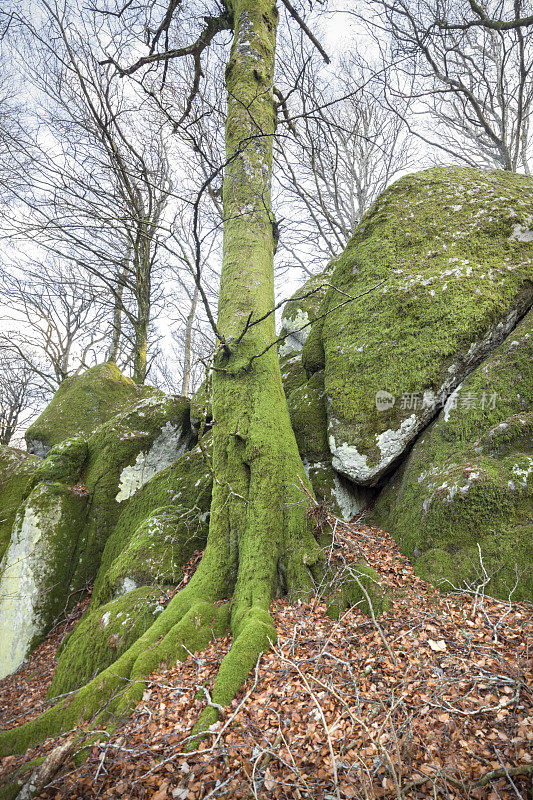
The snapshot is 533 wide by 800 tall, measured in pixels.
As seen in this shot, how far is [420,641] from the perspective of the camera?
7.72 ft

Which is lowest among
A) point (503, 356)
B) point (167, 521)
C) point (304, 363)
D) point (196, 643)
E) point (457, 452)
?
point (196, 643)

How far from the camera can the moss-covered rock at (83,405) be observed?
332 inches

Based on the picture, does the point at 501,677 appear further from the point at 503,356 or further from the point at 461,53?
the point at 461,53

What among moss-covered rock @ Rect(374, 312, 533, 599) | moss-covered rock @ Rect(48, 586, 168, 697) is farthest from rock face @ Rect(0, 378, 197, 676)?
moss-covered rock @ Rect(374, 312, 533, 599)

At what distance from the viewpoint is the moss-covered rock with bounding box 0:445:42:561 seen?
20.6 feet

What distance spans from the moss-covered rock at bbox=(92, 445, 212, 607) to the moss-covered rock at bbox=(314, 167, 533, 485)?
1.87 meters

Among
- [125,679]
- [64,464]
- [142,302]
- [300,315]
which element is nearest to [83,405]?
[64,464]

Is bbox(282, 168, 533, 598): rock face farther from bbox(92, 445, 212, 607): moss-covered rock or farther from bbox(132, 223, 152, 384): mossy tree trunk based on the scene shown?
bbox(132, 223, 152, 384): mossy tree trunk

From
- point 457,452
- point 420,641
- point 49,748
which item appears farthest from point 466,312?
point 49,748

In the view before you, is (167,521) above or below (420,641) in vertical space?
above

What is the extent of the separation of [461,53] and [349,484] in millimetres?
10674

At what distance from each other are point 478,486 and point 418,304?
2218mm

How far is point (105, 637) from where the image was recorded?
11.4 ft

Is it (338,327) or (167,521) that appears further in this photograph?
(338,327)
